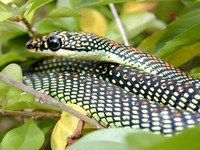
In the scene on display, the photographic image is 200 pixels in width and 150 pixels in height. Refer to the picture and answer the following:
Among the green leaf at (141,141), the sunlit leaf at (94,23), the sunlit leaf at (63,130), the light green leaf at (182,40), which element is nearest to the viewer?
the green leaf at (141,141)

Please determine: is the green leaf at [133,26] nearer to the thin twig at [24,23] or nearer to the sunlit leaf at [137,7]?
the sunlit leaf at [137,7]

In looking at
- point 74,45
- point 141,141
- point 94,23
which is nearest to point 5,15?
point 74,45

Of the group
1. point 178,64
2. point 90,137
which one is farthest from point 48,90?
point 90,137

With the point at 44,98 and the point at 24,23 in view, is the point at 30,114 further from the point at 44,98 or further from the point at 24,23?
the point at 24,23

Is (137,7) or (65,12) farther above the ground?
(65,12)

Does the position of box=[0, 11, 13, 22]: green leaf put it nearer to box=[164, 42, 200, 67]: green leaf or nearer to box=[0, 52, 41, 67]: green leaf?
box=[0, 52, 41, 67]: green leaf

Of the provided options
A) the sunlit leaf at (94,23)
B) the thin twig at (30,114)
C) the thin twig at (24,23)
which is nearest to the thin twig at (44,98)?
the thin twig at (30,114)

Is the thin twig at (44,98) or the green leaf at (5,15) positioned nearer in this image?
the thin twig at (44,98)

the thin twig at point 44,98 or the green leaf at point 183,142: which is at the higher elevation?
the green leaf at point 183,142
